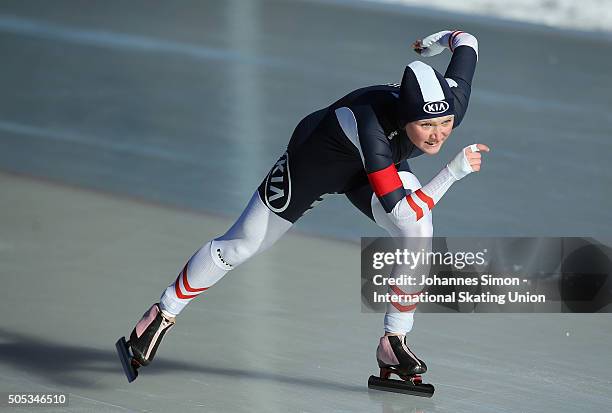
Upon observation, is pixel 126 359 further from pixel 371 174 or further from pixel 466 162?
pixel 466 162

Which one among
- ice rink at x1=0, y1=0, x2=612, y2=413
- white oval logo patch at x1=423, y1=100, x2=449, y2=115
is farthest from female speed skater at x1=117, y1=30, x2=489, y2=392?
ice rink at x1=0, y1=0, x2=612, y2=413

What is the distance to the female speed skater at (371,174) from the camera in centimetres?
504

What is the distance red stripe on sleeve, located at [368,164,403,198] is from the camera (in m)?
5.03

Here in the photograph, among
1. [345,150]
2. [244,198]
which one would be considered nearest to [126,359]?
[345,150]

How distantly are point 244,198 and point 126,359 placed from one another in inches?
107

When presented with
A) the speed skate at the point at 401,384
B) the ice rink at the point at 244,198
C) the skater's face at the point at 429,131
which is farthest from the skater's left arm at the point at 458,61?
the ice rink at the point at 244,198

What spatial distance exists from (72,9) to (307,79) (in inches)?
153

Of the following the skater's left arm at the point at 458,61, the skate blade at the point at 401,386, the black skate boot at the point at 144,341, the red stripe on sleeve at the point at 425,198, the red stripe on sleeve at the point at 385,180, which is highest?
the skater's left arm at the point at 458,61

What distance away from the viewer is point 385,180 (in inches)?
198

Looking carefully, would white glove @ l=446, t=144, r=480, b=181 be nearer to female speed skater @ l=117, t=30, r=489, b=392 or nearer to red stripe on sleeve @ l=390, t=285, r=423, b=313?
female speed skater @ l=117, t=30, r=489, b=392

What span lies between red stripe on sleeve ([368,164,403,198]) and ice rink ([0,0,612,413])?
942mm

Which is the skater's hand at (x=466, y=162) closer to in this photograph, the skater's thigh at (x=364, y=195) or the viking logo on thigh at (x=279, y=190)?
the skater's thigh at (x=364, y=195)

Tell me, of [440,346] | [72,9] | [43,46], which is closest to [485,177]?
[440,346]

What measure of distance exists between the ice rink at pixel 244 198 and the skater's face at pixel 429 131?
1089mm
